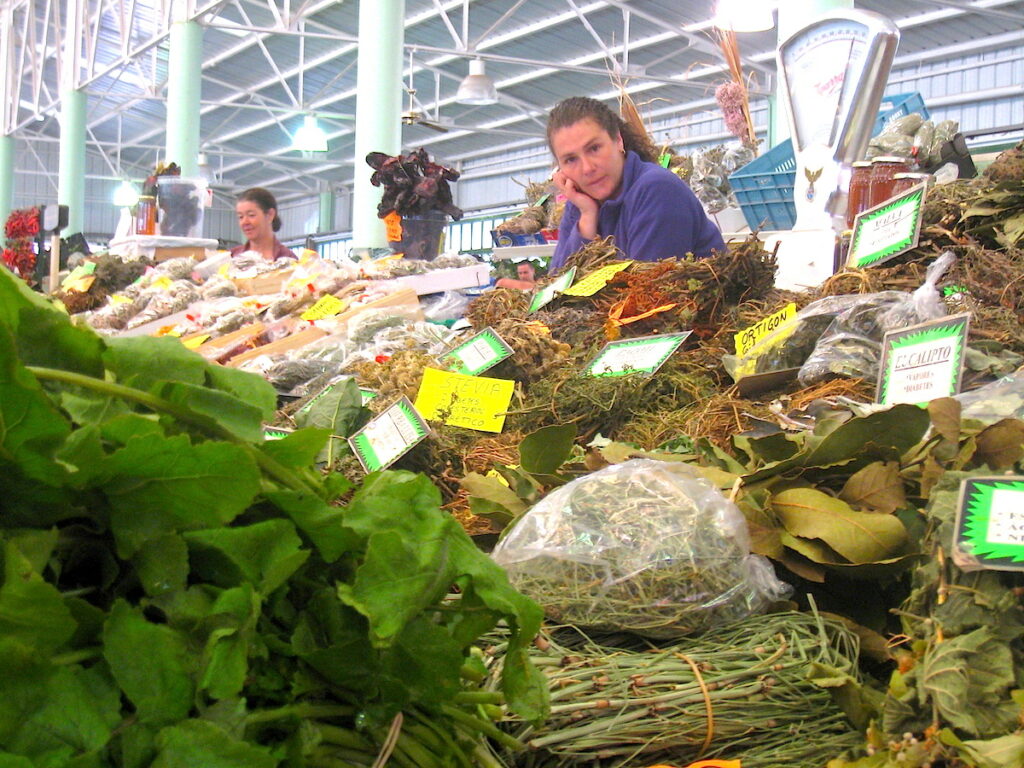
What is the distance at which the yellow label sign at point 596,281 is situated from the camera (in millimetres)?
2172

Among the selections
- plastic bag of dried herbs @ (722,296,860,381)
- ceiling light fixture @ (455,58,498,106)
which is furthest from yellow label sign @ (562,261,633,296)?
ceiling light fixture @ (455,58,498,106)

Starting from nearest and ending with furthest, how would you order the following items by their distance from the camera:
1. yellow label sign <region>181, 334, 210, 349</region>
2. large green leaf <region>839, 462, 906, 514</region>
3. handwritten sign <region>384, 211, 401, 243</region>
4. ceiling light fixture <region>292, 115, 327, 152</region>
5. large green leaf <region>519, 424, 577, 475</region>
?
large green leaf <region>839, 462, 906, 514</region> < large green leaf <region>519, 424, 577, 475</region> < yellow label sign <region>181, 334, 210, 349</region> < handwritten sign <region>384, 211, 401, 243</region> < ceiling light fixture <region>292, 115, 327, 152</region>

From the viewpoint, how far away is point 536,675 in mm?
741

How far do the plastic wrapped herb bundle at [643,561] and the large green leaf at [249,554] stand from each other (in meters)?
0.48

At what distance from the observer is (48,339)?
2.01 ft

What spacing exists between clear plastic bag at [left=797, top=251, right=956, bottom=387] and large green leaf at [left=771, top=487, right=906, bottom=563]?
534mm

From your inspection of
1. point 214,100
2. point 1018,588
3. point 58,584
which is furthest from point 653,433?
point 214,100

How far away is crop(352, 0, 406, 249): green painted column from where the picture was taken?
649 centimetres

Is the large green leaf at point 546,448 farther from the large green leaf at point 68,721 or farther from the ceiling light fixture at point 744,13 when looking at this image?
the ceiling light fixture at point 744,13

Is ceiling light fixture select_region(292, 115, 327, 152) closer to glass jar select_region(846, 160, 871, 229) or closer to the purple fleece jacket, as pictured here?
the purple fleece jacket

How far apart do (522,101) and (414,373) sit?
42.4 feet

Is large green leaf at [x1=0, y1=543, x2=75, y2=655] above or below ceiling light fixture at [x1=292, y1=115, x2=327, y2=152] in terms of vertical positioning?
below

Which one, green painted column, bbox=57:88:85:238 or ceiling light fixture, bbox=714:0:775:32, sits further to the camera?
green painted column, bbox=57:88:85:238

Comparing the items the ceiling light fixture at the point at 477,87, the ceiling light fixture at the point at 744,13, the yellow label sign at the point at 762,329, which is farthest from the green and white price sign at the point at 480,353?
the ceiling light fixture at the point at 477,87
